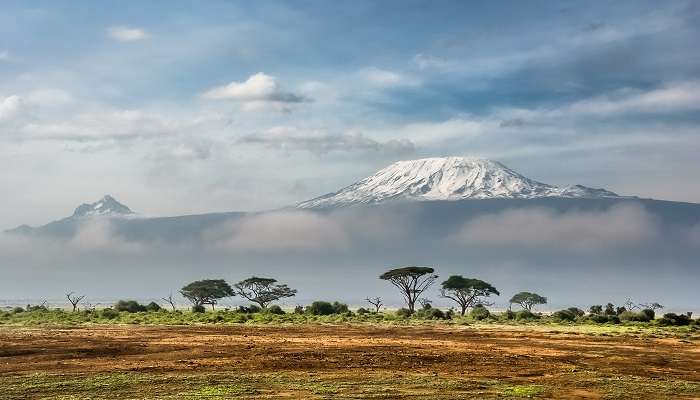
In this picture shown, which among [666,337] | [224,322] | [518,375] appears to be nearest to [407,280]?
[224,322]

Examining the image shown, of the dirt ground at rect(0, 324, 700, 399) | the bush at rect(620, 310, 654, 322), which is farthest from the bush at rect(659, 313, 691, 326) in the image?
the dirt ground at rect(0, 324, 700, 399)

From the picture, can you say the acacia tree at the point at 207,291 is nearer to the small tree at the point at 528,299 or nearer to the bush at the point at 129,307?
the bush at the point at 129,307

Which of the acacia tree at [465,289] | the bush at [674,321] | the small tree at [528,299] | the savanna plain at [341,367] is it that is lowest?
the savanna plain at [341,367]

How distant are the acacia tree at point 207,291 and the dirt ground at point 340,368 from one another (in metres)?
94.1

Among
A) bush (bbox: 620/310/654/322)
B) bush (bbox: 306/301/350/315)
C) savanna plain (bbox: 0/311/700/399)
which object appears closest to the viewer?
savanna plain (bbox: 0/311/700/399)

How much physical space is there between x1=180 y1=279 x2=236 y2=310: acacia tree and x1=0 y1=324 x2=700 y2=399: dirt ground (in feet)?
309

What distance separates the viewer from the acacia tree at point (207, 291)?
14275cm

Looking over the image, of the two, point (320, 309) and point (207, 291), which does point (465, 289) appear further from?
point (207, 291)

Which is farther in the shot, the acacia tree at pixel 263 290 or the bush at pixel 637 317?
the acacia tree at pixel 263 290

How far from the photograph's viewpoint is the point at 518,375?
29.4m

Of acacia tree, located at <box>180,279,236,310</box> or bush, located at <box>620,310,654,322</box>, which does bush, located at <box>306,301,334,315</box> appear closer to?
acacia tree, located at <box>180,279,236,310</box>

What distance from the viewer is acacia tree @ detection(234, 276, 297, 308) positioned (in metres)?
139

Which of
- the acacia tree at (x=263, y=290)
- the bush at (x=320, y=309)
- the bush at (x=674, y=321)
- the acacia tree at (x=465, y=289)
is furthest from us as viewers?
the acacia tree at (x=263, y=290)

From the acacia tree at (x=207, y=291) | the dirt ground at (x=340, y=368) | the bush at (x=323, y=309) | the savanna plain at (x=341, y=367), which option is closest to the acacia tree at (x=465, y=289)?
the bush at (x=323, y=309)
